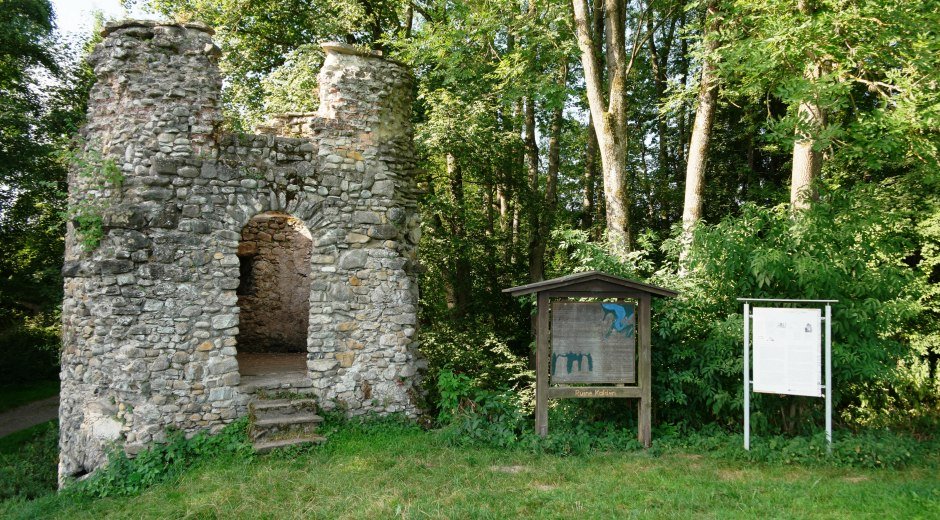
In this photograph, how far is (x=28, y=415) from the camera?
12.7 metres

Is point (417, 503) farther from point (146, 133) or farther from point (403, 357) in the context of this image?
point (146, 133)

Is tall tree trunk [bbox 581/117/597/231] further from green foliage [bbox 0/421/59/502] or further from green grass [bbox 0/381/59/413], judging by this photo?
green grass [bbox 0/381/59/413]

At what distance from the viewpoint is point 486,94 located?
12.3 metres

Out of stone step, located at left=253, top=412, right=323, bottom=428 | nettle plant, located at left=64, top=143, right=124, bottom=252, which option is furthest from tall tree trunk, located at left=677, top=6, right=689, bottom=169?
nettle plant, located at left=64, top=143, right=124, bottom=252

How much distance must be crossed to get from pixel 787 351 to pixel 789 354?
0.04 meters

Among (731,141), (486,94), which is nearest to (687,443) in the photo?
(486,94)

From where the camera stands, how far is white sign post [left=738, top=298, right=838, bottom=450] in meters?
5.95

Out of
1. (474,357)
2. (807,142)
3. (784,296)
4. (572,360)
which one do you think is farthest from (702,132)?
(474,357)

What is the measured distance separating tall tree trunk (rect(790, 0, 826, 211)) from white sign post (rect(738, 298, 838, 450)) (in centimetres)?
191

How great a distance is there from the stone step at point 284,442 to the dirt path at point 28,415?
904 centimetres

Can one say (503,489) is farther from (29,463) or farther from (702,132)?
(29,463)

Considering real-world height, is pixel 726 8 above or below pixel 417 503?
above

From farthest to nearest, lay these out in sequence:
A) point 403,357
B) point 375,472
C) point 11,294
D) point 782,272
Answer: point 11,294 < point 403,357 < point 782,272 < point 375,472

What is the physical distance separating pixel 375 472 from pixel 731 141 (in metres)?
13.0
